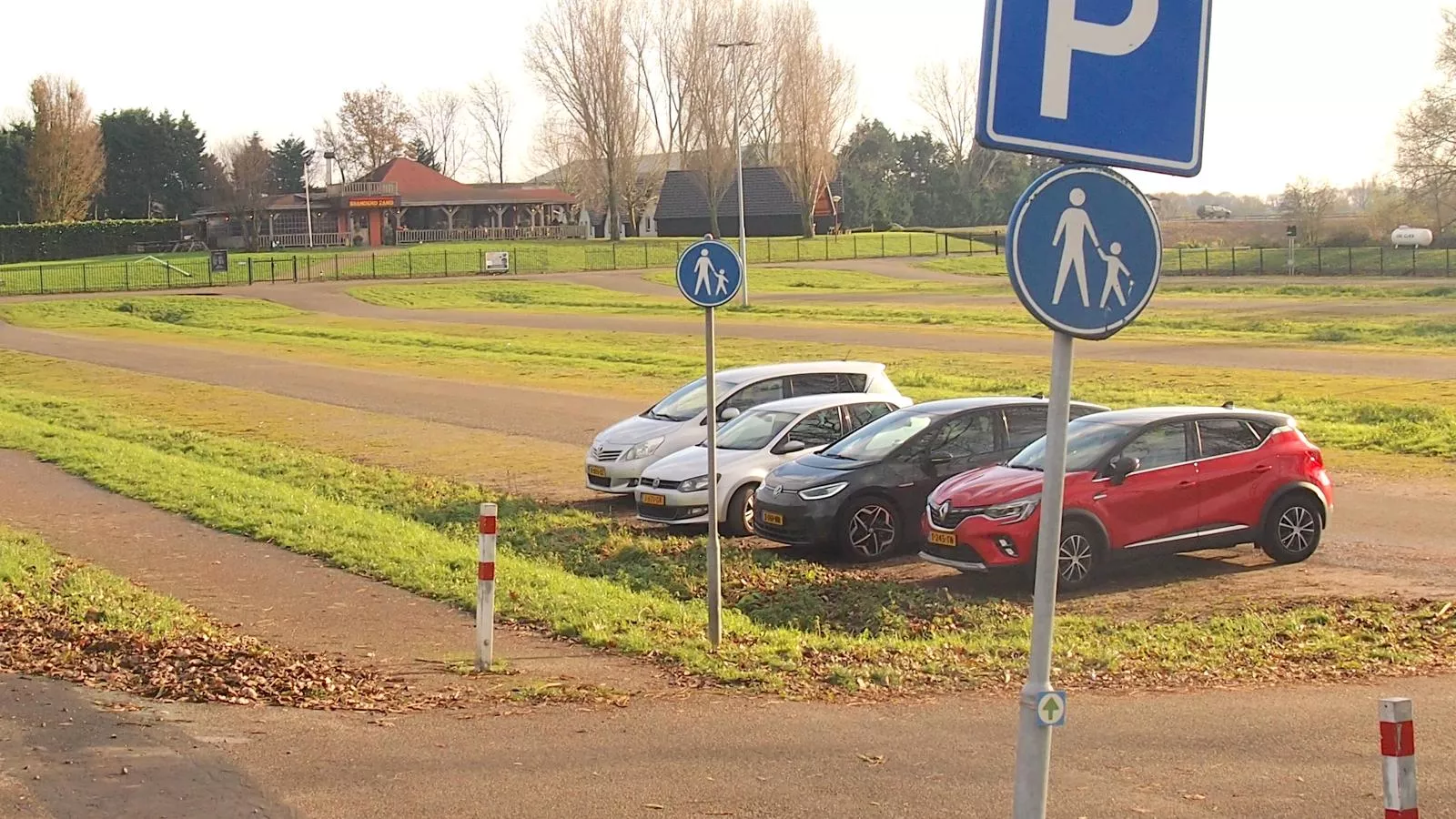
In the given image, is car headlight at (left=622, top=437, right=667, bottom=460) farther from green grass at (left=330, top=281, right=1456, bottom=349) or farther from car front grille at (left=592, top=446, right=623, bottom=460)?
green grass at (left=330, top=281, right=1456, bottom=349)

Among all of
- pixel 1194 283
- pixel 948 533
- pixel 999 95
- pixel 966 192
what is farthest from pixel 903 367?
pixel 966 192

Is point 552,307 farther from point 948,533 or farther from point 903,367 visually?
point 948,533

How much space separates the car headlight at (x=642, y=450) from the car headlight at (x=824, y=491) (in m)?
3.36

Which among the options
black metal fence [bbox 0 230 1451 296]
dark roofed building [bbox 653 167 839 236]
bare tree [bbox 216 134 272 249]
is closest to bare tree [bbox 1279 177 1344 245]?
black metal fence [bbox 0 230 1451 296]

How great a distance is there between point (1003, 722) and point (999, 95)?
16.1 ft

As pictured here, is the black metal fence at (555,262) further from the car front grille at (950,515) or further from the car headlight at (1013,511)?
the car headlight at (1013,511)

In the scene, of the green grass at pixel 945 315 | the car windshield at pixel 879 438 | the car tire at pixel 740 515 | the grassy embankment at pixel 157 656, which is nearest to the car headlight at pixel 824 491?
the car windshield at pixel 879 438

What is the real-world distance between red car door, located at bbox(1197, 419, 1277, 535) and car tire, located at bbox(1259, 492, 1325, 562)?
0.15 metres

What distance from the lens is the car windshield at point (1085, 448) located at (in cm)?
1343

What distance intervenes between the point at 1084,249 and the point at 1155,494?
380 inches

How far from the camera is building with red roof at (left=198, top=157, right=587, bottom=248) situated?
104750 millimetres

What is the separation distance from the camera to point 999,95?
13.2 ft

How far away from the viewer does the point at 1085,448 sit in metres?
13.7

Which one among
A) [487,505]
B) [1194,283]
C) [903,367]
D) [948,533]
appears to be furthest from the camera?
[1194,283]
